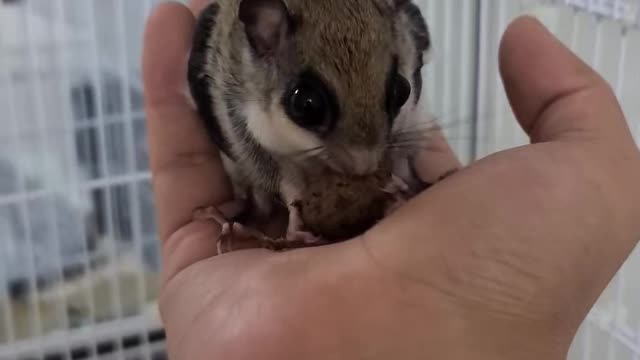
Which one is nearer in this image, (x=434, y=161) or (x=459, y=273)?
(x=459, y=273)

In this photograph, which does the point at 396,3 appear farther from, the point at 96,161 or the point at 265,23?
the point at 96,161

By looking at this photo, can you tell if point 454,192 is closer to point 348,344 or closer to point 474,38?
point 348,344

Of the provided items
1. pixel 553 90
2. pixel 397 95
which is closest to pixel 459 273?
pixel 397 95

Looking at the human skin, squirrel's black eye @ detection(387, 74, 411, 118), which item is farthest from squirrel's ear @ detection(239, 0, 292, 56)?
the human skin

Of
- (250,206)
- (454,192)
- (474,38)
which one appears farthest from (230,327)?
(474,38)

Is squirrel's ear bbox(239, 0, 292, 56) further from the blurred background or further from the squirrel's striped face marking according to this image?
the blurred background

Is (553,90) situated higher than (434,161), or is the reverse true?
(553,90)
